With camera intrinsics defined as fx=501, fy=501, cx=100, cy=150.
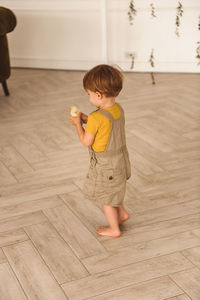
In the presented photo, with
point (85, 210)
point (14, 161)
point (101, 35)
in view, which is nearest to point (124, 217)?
point (85, 210)

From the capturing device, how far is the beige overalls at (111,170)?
214 cm

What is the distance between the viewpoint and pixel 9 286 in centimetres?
199

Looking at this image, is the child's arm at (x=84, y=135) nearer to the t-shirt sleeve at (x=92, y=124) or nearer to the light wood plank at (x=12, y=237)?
the t-shirt sleeve at (x=92, y=124)

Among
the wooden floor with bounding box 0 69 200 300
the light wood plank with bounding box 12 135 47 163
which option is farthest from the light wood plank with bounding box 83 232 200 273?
the light wood plank with bounding box 12 135 47 163

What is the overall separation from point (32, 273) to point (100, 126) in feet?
2.19

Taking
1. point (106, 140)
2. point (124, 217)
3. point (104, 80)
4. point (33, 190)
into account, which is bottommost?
point (33, 190)

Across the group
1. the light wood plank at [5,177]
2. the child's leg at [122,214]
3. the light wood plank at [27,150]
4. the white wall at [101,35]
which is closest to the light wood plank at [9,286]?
the child's leg at [122,214]

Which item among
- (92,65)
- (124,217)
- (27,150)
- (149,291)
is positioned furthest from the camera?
(92,65)

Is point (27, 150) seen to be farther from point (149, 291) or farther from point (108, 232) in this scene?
point (149, 291)

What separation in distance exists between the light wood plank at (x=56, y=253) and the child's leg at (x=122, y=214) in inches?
11.9

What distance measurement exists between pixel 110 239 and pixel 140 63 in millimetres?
3055

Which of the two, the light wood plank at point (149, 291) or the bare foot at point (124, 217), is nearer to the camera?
the light wood plank at point (149, 291)

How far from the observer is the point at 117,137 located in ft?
7.00

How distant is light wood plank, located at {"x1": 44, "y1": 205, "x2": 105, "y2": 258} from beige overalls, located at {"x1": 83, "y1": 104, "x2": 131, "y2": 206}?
20cm
